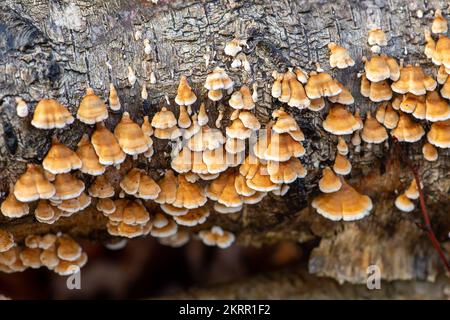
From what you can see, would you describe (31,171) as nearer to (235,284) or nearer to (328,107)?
(328,107)

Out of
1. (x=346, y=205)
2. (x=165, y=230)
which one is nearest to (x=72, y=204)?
(x=165, y=230)

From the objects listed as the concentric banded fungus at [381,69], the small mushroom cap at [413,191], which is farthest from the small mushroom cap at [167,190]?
the small mushroom cap at [413,191]

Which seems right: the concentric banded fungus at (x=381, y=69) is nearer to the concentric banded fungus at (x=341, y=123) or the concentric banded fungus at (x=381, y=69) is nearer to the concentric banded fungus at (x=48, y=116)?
the concentric banded fungus at (x=341, y=123)

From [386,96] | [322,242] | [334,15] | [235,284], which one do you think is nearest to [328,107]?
[386,96]

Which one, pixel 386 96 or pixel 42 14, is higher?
pixel 42 14

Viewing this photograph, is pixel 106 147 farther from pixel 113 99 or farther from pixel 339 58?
pixel 339 58
